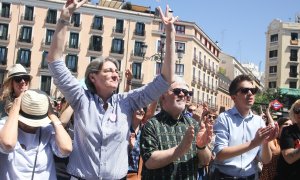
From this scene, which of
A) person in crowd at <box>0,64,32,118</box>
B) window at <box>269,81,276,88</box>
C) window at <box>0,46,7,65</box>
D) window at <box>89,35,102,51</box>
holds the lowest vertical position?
person in crowd at <box>0,64,32,118</box>

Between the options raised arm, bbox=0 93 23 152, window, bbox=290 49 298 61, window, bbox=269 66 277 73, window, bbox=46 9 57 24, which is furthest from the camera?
window, bbox=269 66 277 73

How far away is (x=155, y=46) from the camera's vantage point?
4881 cm

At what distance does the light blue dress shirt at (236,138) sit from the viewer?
3715mm

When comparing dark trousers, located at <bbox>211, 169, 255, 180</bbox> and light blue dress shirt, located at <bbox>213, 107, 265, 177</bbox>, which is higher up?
light blue dress shirt, located at <bbox>213, 107, 265, 177</bbox>

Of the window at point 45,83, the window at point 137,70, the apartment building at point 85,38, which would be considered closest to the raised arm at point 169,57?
the apartment building at point 85,38

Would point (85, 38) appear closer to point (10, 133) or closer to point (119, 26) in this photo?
point (119, 26)

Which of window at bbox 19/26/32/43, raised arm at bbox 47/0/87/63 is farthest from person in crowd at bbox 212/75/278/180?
window at bbox 19/26/32/43

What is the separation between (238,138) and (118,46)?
44.3 meters

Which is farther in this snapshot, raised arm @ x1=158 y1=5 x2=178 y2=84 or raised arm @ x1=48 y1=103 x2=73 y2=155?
raised arm @ x1=158 y1=5 x2=178 y2=84

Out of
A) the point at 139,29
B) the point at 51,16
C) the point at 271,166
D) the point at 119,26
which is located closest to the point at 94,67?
the point at 271,166

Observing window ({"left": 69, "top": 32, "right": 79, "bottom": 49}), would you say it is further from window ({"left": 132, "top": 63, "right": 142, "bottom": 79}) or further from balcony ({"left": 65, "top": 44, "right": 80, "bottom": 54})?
window ({"left": 132, "top": 63, "right": 142, "bottom": 79})

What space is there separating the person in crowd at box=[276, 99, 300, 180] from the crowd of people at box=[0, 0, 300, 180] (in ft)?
0.25

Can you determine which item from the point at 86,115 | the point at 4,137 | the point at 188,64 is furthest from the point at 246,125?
the point at 188,64

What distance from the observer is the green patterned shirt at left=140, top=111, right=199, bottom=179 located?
3.21 meters
